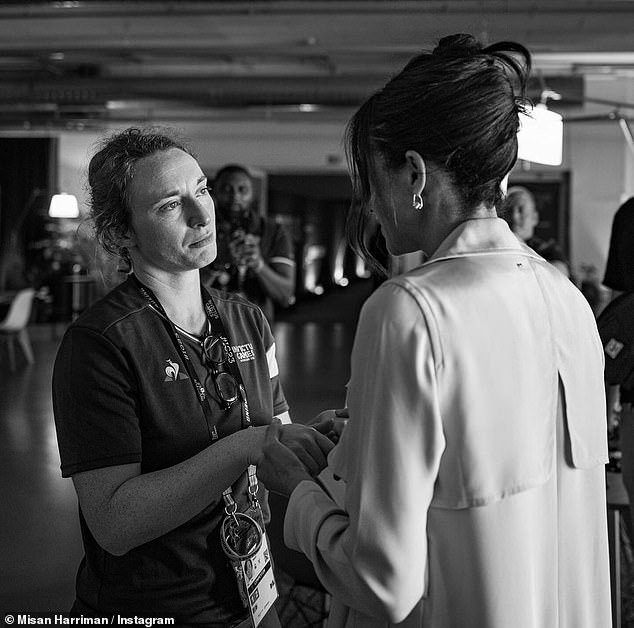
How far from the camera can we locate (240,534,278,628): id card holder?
1.55 m

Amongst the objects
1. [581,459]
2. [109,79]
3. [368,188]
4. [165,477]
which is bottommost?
[165,477]

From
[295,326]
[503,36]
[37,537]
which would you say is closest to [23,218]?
[295,326]

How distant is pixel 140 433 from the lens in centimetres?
150

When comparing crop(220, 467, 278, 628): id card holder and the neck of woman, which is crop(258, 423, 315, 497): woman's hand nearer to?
crop(220, 467, 278, 628): id card holder

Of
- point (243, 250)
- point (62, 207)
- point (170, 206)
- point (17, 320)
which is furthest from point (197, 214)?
point (62, 207)

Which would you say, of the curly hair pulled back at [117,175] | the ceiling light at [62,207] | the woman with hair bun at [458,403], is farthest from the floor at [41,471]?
the woman with hair bun at [458,403]

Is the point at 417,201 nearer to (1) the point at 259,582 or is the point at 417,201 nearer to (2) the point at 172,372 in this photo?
(2) the point at 172,372

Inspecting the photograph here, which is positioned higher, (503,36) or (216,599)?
(503,36)

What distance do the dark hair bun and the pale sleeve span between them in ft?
1.07

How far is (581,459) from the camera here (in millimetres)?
1190

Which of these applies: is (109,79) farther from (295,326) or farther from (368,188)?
(368,188)

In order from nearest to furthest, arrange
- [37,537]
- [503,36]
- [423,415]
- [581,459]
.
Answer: [423,415] → [581,459] → [37,537] → [503,36]

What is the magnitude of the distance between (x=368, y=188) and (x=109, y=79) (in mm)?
11586

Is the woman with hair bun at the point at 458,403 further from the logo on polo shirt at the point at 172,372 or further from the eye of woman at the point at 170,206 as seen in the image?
the eye of woman at the point at 170,206
